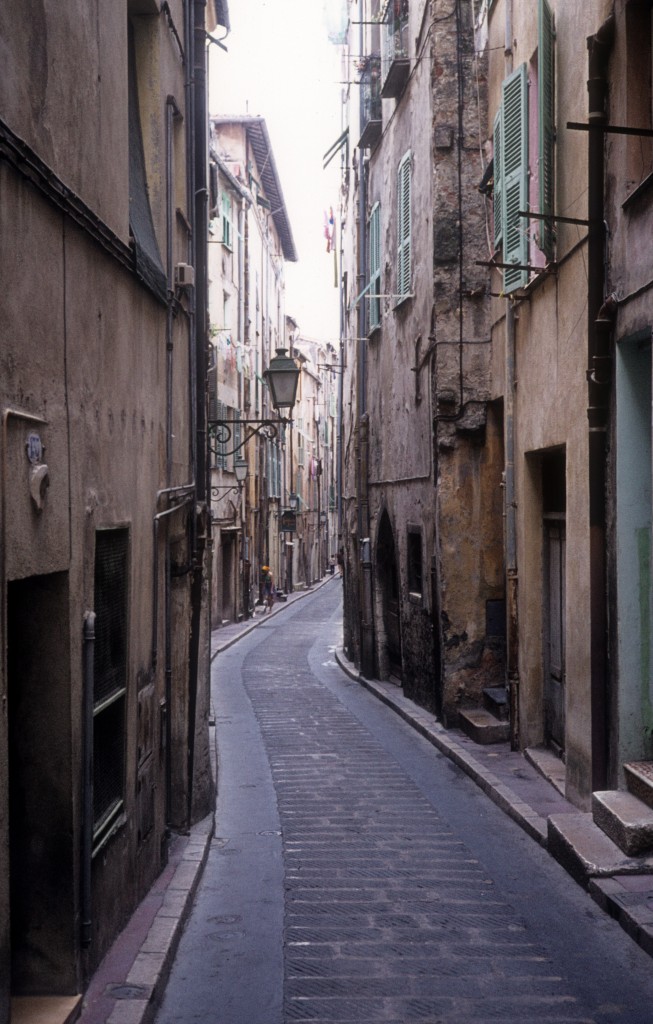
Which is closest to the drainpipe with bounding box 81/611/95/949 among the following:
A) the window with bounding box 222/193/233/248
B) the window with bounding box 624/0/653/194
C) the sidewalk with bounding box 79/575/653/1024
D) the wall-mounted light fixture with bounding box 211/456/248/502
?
the sidewalk with bounding box 79/575/653/1024

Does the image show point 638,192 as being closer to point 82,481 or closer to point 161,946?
point 82,481

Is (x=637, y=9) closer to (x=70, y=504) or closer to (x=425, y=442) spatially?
(x=70, y=504)

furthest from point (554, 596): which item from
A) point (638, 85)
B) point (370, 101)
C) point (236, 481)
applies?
point (236, 481)

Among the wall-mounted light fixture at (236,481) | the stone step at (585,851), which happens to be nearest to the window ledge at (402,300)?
the stone step at (585,851)

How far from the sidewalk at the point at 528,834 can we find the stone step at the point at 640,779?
38 cm

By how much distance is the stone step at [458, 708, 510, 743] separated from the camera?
12.2m

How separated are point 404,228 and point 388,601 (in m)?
6.28

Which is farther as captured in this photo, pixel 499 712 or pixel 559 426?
pixel 499 712

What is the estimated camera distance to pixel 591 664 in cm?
855

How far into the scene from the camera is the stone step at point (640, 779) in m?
7.41

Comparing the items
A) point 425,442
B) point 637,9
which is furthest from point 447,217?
point 637,9

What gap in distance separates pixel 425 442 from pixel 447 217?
2906mm

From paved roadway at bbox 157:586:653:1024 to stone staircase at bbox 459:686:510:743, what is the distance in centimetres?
51

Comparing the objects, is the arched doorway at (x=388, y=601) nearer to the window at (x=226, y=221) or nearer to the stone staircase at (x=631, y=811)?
the stone staircase at (x=631, y=811)
